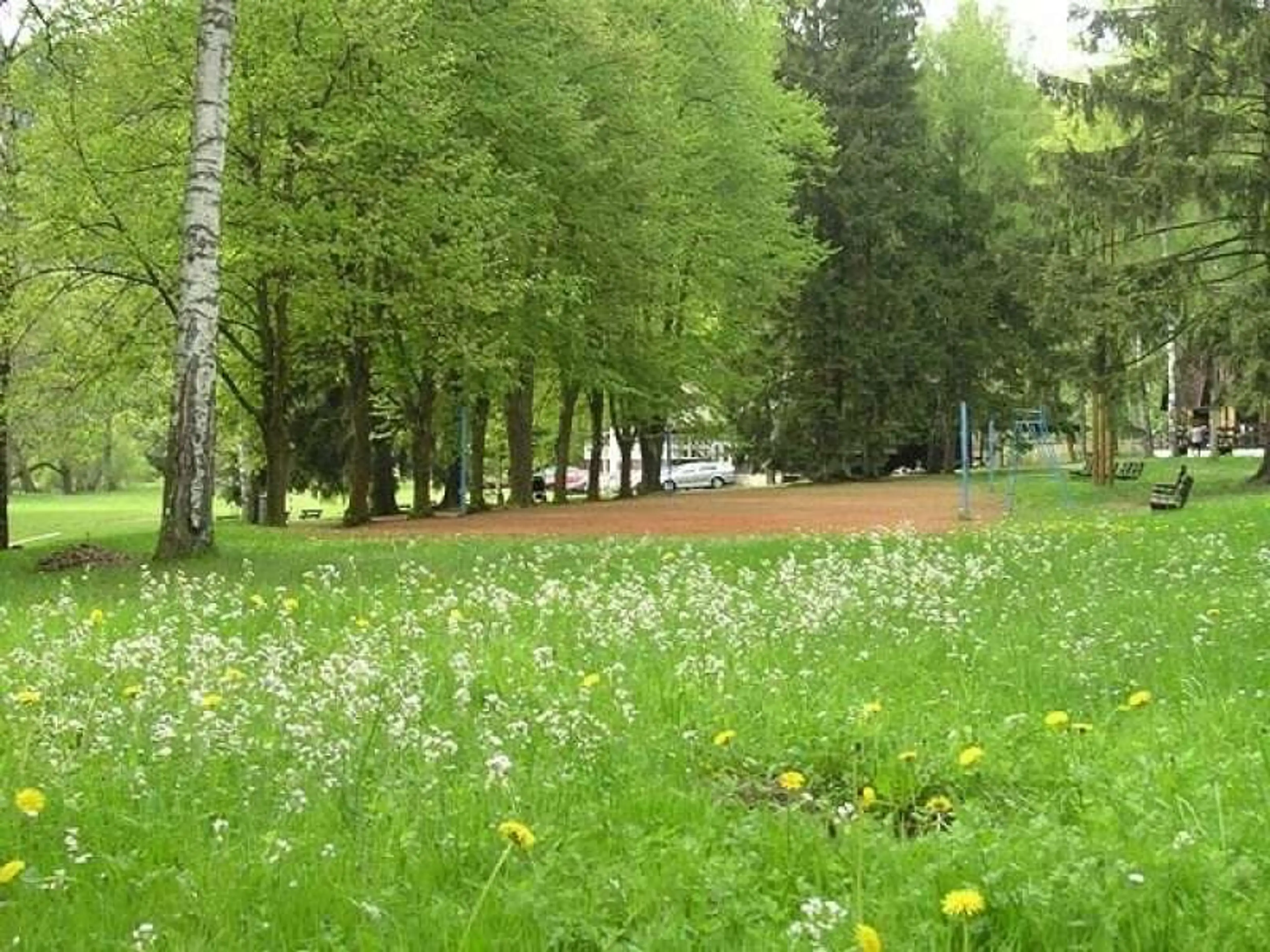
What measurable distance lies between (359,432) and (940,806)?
2455cm

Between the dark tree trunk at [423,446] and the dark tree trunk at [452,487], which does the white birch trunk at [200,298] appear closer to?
the dark tree trunk at [423,446]

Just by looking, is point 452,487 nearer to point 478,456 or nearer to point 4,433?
point 478,456

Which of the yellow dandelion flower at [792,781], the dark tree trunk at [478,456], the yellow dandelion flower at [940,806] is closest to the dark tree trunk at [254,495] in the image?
the dark tree trunk at [478,456]

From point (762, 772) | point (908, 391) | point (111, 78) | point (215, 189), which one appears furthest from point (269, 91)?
point (908, 391)

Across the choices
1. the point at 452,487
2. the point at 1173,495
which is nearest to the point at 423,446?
the point at 452,487

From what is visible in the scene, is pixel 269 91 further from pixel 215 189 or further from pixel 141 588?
pixel 141 588

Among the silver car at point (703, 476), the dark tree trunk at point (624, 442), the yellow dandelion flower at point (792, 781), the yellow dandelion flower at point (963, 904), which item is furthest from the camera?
the silver car at point (703, 476)

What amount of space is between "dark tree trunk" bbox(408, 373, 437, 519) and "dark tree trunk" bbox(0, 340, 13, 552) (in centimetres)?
961

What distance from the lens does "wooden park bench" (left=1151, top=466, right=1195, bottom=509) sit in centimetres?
2186

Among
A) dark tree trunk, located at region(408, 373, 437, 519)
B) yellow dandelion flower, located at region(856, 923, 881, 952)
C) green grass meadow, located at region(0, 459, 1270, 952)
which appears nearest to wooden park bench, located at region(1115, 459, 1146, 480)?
dark tree trunk, located at region(408, 373, 437, 519)

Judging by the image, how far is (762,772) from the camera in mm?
4973

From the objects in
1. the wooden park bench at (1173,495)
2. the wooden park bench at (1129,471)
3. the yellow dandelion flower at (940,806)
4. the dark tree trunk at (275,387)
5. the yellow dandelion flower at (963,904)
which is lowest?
the yellow dandelion flower at (940,806)

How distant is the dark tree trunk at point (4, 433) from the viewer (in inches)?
838

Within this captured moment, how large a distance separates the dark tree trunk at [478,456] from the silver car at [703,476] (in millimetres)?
26688
